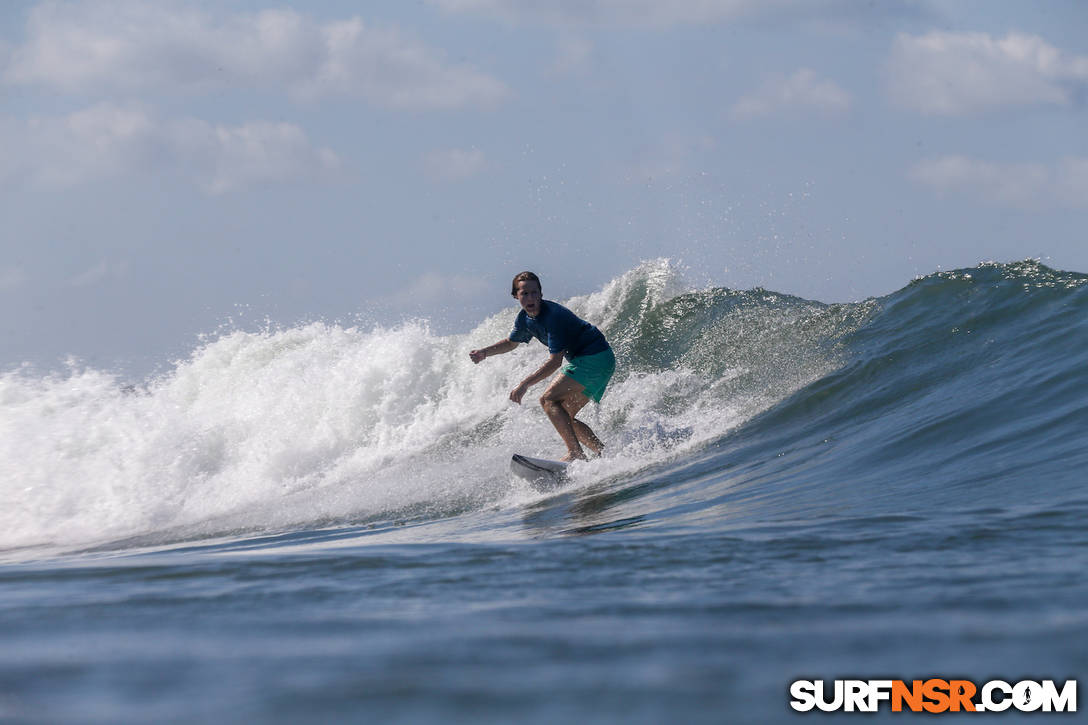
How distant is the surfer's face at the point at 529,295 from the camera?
8586 mm

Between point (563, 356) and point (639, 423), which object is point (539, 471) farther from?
point (639, 423)

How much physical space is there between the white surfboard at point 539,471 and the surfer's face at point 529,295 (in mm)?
1362

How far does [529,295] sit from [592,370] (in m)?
1.04

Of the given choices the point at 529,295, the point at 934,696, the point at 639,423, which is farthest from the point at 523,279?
the point at 934,696

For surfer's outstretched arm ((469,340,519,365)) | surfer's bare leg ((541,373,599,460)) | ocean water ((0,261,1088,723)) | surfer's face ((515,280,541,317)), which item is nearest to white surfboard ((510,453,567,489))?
ocean water ((0,261,1088,723))

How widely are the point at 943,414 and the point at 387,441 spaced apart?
6.80 m

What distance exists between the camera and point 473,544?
→ 5289 millimetres

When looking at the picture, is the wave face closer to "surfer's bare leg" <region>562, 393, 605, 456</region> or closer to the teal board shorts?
"surfer's bare leg" <region>562, 393, 605, 456</region>

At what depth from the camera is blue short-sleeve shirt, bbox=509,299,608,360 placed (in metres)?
8.80

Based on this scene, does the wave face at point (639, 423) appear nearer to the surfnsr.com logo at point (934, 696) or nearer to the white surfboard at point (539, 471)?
the white surfboard at point (539, 471)

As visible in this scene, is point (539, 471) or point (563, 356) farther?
point (563, 356)

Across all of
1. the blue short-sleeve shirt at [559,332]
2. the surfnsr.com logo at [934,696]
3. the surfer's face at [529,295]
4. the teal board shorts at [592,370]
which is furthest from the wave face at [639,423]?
the surfnsr.com logo at [934,696]

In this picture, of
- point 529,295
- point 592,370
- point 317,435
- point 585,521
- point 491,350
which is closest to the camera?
point 585,521

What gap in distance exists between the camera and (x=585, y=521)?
6.31 metres
